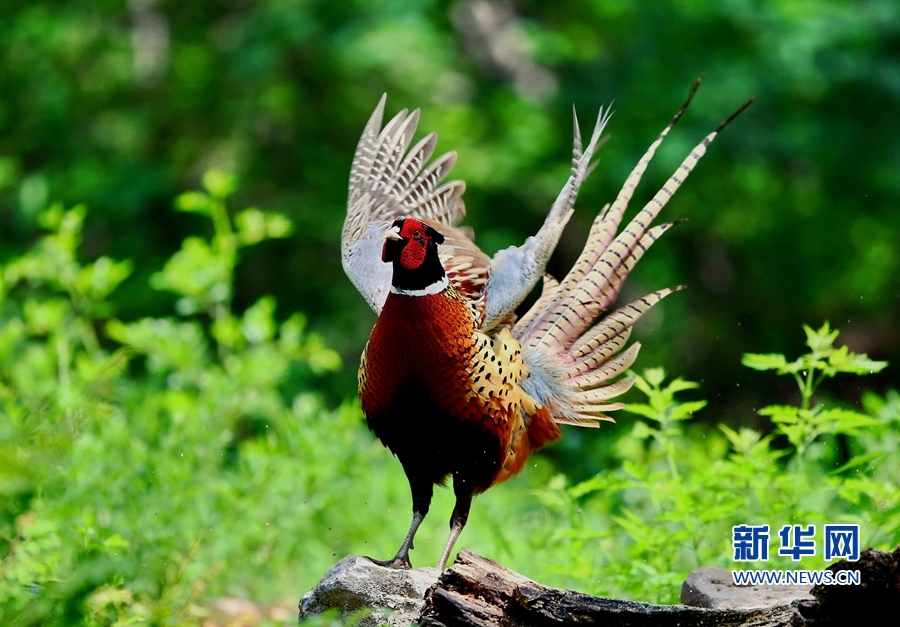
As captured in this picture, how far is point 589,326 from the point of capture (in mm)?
4676

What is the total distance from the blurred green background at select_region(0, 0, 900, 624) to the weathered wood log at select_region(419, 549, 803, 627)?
258 inches

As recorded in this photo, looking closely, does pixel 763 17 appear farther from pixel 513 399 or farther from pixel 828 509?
pixel 513 399

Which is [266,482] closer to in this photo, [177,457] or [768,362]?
[177,457]

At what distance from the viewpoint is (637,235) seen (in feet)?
14.9

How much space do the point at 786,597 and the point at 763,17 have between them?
740 cm

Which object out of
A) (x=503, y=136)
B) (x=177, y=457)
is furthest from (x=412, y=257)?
(x=503, y=136)

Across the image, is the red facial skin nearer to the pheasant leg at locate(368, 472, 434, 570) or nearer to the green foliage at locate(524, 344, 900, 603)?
the pheasant leg at locate(368, 472, 434, 570)

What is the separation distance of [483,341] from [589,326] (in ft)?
2.58

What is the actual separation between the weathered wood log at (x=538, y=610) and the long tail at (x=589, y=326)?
4.49 ft

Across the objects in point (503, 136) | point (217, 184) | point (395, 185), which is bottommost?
point (395, 185)

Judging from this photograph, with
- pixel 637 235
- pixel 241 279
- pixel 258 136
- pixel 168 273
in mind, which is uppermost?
pixel 258 136

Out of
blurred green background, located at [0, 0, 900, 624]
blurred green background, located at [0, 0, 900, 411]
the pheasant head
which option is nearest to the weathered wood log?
the pheasant head

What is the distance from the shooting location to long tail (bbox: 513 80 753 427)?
451 cm

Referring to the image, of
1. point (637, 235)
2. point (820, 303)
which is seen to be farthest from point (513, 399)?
point (820, 303)
